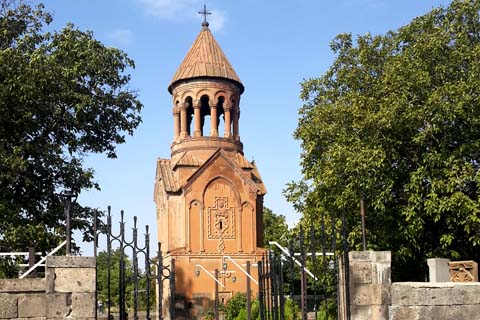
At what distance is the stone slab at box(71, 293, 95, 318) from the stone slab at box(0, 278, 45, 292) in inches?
17.5

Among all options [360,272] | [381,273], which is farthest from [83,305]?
[381,273]

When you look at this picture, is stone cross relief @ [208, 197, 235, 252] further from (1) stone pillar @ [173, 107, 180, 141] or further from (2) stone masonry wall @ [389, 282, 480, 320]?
(2) stone masonry wall @ [389, 282, 480, 320]

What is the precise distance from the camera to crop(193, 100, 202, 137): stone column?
32.2 meters

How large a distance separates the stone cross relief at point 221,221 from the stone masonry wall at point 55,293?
2293 centimetres

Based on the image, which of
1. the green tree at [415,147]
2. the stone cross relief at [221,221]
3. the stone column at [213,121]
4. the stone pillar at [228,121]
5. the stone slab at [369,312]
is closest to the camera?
the stone slab at [369,312]

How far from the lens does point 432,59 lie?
17531mm

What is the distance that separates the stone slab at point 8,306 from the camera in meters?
7.21

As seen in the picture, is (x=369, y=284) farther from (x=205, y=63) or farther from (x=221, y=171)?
(x=205, y=63)

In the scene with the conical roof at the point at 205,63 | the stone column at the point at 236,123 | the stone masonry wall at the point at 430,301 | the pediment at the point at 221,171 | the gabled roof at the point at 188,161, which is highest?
the conical roof at the point at 205,63

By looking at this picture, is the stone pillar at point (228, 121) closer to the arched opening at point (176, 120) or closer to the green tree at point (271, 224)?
the arched opening at point (176, 120)

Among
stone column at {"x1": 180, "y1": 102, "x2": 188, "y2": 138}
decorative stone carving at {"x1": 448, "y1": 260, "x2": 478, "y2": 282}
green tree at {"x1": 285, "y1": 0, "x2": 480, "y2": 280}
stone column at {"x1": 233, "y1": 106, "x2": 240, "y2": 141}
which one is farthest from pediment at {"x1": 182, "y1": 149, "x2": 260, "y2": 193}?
decorative stone carving at {"x1": 448, "y1": 260, "x2": 478, "y2": 282}

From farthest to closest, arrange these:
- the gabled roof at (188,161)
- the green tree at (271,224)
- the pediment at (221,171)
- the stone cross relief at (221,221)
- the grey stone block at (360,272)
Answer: the green tree at (271,224) < the gabled roof at (188,161) < the pediment at (221,171) < the stone cross relief at (221,221) < the grey stone block at (360,272)

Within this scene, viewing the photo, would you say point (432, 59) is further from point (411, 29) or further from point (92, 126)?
point (92, 126)

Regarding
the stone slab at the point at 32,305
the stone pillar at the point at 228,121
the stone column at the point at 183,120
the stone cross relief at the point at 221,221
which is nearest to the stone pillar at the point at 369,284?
the stone slab at the point at 32,305
